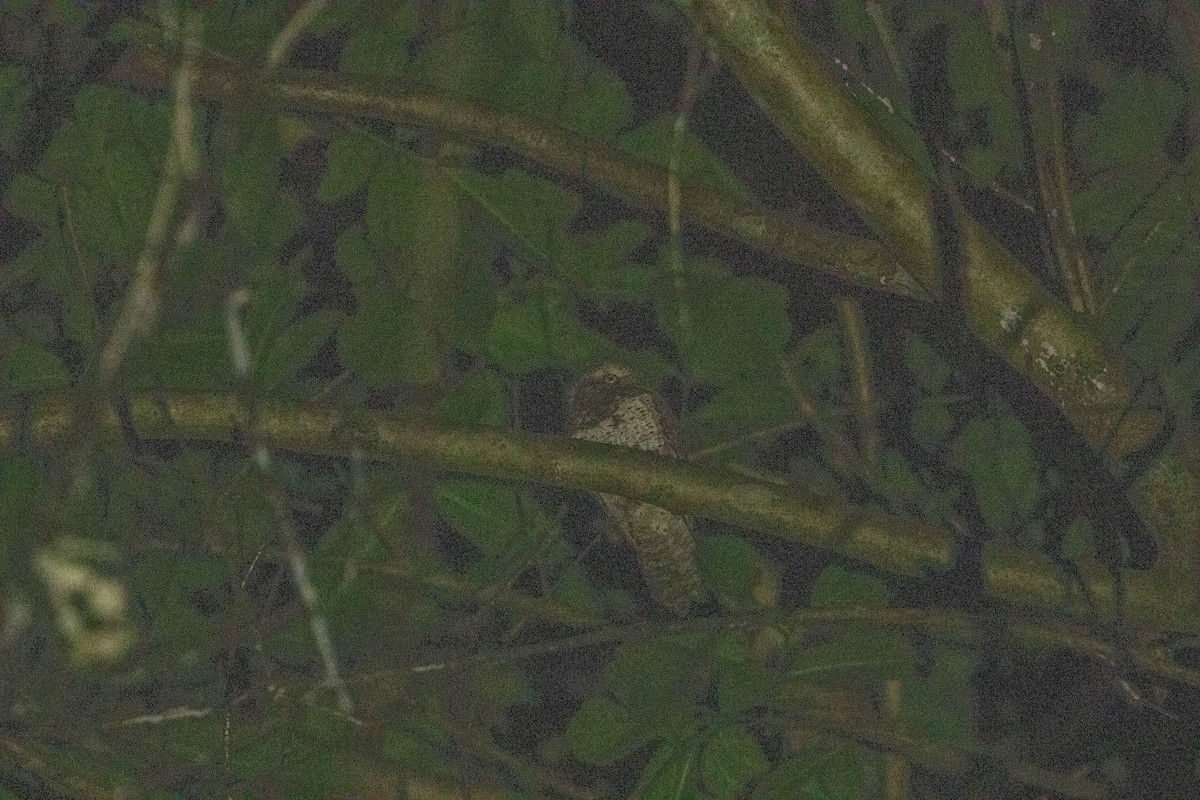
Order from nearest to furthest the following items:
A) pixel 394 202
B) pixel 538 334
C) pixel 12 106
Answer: pixel 394 202 < pixel 538 334 < pixel 12 106

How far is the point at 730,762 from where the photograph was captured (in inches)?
54.6

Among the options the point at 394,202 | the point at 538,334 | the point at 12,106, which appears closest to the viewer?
the point at 394,202

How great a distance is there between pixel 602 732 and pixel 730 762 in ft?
0.43

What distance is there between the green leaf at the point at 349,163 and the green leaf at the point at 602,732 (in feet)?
1.87

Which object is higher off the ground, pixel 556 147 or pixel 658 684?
pixel 556 147

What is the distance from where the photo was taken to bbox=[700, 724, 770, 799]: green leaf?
1.39m

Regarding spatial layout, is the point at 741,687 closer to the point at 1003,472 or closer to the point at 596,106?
the point at 1003,472

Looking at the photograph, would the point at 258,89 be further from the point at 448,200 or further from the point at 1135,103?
the point at 1135,103

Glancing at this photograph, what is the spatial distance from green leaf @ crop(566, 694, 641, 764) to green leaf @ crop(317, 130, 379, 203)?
569mm

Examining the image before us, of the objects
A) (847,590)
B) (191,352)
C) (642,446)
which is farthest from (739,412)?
(191,352)

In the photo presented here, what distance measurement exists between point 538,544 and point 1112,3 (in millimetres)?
898

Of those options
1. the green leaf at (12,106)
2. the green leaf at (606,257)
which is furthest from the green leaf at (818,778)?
the green leaf at (12,106)

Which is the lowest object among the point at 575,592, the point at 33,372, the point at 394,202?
the point at 575,592

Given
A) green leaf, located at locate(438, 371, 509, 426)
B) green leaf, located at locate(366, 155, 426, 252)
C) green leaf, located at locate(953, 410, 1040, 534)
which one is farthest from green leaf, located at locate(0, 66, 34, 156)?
green leaf, located at locate(953, 410, 1040, 534)
